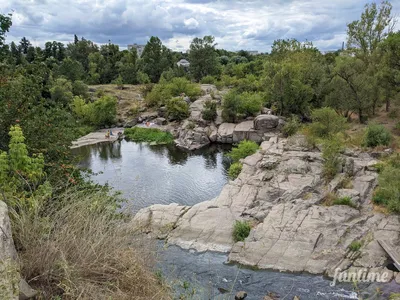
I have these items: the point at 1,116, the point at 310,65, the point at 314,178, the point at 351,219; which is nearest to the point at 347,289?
the point at 351,219

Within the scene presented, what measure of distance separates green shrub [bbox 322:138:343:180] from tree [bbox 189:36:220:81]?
4564 cm

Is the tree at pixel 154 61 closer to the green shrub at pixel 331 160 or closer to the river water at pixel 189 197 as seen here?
the river water at pixel 189 197

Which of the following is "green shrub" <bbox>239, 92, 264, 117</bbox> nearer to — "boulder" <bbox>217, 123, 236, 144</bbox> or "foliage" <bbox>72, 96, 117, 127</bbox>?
"boulder" <bbox>217, 123, 236, 144</bbox>

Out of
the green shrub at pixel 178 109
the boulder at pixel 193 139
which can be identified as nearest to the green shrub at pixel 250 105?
the boulder at pixel 193 139

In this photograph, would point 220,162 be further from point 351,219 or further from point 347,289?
point 347,289

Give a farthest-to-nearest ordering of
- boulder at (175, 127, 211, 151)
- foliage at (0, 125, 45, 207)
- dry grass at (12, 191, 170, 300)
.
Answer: boulder at (175, 127, 211, 151) < foliage at (0, 125, 45, 207) < dry grass at (12, 191, 170, 300)

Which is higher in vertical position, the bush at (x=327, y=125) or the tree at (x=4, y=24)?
the tree at (x=4, y=24)

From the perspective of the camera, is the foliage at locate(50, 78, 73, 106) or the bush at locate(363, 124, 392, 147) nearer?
the bush at locate(363, 124, 392, 147)

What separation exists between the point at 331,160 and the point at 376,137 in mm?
6486

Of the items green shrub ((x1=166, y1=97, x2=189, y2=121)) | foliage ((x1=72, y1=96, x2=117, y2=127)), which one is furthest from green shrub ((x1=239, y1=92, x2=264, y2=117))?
foliage ((x1=72, y1=96, x2=117, y2=127))

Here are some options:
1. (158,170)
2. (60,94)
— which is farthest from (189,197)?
(60,94)

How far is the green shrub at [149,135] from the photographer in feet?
121

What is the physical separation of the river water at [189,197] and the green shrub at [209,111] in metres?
5.87

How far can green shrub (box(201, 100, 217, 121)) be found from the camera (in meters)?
39.3
